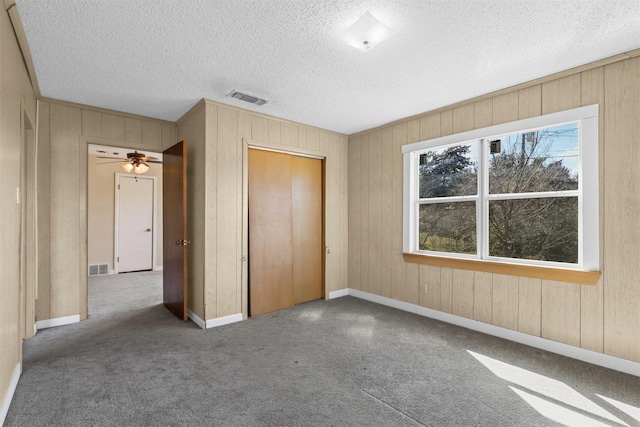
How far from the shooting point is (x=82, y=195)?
12.1 feet

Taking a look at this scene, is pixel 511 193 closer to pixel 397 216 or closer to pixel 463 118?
pixel 463 118

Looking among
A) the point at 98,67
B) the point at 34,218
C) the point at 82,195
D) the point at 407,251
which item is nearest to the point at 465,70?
the point at 407,251

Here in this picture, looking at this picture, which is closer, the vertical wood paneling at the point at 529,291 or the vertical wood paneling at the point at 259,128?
the vertical wood paneling at the point at 529,291

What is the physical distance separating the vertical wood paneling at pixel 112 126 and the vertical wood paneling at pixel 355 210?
123 inches

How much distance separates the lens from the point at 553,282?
287 centimetres

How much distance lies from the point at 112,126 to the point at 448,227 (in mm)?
4295

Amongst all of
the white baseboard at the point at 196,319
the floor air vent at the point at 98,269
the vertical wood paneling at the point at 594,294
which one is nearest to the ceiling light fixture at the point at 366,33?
the vertical wood paneling at the point at 594,294

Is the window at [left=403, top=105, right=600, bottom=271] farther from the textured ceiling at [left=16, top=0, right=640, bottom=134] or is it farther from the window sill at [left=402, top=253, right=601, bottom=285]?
the textured ceiling at [left=16, top=0, right=640, bottom=134]

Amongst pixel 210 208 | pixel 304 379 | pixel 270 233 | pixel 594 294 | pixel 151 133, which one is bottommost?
pixel 304 379

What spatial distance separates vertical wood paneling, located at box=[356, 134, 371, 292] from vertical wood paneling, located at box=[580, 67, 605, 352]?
8.21 ft

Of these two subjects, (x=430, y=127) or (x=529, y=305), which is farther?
(x=430, y=127)

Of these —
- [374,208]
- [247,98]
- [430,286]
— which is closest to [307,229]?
[374,208]

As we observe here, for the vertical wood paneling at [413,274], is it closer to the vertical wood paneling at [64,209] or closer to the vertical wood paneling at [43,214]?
the vertical wood paneling at [64,209]

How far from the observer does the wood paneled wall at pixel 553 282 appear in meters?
2.49
